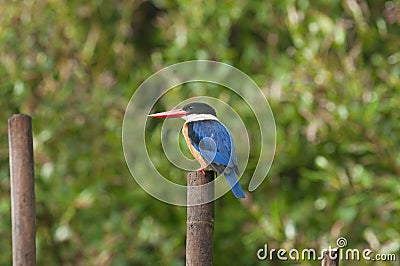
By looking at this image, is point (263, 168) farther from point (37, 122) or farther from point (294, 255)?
point (37, 122)

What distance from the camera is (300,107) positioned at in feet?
10.3

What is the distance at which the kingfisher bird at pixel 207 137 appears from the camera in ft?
A: 6.02

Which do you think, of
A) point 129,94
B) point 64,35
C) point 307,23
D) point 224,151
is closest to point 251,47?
point 307,23

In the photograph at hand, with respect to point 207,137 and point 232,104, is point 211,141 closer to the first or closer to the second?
point 207,137

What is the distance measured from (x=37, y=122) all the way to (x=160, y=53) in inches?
25.1

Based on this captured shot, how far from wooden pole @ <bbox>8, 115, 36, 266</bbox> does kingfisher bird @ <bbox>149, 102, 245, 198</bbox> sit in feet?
1.17

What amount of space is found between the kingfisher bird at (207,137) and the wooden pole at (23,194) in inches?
14.1

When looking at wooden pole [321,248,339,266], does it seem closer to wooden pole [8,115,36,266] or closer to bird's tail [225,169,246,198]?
bird's tail [225,169,246,198]

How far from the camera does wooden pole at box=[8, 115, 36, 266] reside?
1.93m

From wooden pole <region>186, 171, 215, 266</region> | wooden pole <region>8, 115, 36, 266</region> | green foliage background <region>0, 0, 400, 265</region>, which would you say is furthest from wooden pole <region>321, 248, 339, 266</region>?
green foliage background <region>0, 0, 400, 265</region>

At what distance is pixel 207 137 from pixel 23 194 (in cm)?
48

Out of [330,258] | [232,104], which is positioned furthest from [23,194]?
[232,104]

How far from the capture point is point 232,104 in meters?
3.32

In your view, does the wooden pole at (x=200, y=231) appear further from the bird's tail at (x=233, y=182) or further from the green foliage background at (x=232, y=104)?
the green foliage background at (x=232, y=104)
